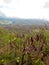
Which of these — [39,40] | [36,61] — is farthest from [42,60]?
[39,40]

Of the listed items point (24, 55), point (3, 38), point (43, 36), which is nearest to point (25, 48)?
point (24, 55)

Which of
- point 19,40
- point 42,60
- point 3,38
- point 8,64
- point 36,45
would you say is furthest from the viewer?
point 3,38

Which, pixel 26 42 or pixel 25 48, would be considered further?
pixel 26 42

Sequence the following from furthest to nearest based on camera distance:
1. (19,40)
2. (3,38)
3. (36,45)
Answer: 1. (3,38)
2. (19,40)
3. (36,45)

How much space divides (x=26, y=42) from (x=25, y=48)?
796 mm

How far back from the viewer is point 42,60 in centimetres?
655

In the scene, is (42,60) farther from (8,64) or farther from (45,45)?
(8,64)

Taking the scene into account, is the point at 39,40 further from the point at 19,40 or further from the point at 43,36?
the point at 19,40

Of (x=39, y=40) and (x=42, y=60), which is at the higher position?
(x=39, y=40)

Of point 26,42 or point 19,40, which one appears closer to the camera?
point 26,42

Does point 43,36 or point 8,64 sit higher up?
point 43,36

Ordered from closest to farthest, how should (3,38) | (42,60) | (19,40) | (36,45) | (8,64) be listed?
1. (8,64)
2. (42,60)
3. (36,45)
4. (19,40)
5. (3,38)

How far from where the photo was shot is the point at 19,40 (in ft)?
25.3

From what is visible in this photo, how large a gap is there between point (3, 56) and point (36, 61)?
42.1 inches
